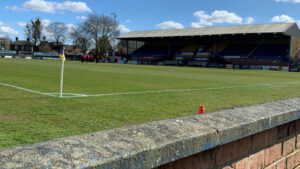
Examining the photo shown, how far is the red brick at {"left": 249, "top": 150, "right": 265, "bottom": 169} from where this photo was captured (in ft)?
8.41

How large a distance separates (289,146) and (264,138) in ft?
2.27

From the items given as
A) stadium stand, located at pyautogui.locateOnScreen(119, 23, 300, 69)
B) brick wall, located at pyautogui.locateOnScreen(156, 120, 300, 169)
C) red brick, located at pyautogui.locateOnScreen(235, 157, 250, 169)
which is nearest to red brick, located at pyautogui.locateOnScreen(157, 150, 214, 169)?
brick wall, located at pyautogui.locateOnScreen(156, 120, 300, 169)

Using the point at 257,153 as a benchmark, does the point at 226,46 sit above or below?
above

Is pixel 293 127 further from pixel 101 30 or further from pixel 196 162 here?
pixel 101 30

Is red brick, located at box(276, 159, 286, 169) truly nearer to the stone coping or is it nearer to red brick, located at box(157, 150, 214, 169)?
the stone coping

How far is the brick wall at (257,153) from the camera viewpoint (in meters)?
2.02

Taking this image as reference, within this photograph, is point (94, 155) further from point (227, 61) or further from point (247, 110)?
point (227, 61)

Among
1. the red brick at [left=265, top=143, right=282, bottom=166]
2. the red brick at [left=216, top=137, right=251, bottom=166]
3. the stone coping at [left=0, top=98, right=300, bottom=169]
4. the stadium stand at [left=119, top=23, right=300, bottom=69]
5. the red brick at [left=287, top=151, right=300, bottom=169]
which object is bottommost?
the red brick at [left=287, top=151, right=300, bottom=169]

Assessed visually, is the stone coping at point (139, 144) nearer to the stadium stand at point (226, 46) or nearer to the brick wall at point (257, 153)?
the brick wall at point (257, 153)

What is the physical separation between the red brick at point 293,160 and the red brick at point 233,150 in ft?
3.60

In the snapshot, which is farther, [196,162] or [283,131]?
[283,131]

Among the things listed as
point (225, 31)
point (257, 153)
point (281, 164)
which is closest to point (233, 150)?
point (257, 153)

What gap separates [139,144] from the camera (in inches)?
62.5

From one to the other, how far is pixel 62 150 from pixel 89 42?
304 feet
